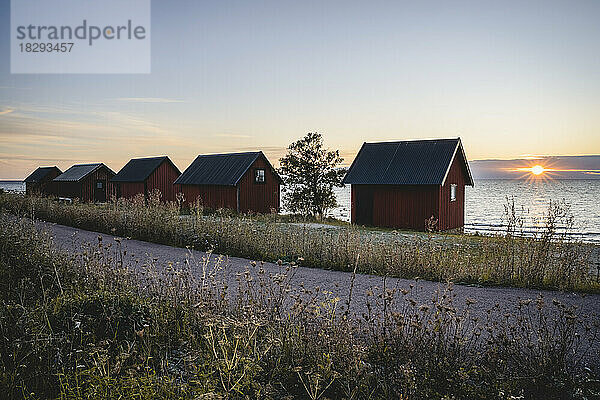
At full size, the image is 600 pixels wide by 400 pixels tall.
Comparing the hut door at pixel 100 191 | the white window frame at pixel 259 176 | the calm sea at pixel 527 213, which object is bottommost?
the calm sea at pixel 527 213

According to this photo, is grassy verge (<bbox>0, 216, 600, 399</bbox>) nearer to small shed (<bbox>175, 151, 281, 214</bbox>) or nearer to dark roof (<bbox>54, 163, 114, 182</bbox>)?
small shed (<bbox>175, 151, 281, 214</bbox>)

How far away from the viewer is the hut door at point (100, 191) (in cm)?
4394

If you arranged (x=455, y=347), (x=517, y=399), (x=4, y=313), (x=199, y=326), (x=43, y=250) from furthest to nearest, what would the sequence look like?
(x=43, y=250), (x=4, y=313), (x=199, y=326), (x=455, y=347), (x=517, y=399)

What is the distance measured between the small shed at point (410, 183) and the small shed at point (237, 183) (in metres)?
8.18

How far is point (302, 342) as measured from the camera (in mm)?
5148

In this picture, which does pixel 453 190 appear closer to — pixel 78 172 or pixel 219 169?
pixel 219 169

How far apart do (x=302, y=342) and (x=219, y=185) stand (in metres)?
28.7

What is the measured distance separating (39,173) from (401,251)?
52.8m

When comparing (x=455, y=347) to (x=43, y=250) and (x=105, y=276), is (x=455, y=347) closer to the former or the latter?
(x=105, y=276)

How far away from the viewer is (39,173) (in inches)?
2098

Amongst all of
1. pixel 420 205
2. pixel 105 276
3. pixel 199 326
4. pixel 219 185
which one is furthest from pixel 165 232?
pixel 219 185

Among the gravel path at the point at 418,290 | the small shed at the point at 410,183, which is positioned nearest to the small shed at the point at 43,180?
the small shed at the point at 410,183

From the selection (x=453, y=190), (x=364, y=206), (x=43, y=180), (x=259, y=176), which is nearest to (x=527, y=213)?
(x=453, y=190)

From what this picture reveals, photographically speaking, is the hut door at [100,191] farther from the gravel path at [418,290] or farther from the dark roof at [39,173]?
the gravel path at [418,290]
